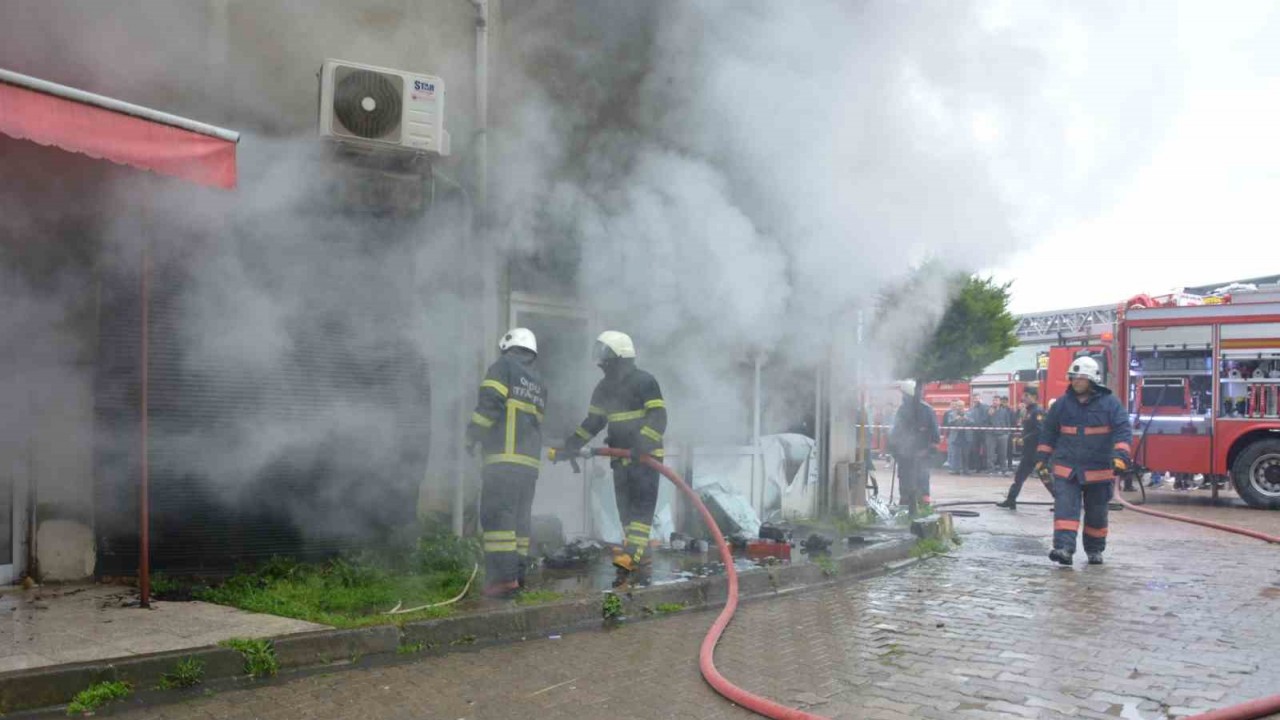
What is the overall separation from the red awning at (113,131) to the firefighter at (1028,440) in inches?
400

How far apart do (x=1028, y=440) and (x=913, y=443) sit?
216 centimetres

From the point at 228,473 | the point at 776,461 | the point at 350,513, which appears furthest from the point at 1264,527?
the point at 228,473

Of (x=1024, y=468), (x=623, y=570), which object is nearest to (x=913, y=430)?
(x=1024, y=468)

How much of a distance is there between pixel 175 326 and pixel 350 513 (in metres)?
1.60

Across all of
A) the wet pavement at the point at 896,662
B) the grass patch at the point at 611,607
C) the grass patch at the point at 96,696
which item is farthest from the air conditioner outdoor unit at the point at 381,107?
the grass patch at the point at 96,696

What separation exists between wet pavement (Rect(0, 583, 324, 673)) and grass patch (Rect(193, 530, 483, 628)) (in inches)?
6.5

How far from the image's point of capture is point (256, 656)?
4.17 meters

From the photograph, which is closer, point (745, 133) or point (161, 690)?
point (161, 690)

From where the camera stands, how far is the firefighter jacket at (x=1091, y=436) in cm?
746

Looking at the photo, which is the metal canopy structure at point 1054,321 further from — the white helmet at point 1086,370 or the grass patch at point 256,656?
the grass patch at point 256,656

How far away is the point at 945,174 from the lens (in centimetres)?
784

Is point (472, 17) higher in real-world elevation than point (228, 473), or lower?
higher

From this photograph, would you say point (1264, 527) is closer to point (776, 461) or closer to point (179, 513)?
point (776, 461)

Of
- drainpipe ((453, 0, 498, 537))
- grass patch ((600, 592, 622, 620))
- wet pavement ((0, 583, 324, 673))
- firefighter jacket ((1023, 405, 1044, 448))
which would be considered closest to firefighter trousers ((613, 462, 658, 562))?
grass patch ((600, 592, 622, 620))
